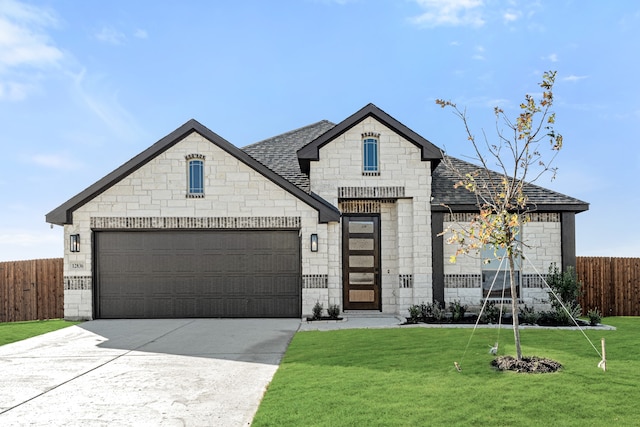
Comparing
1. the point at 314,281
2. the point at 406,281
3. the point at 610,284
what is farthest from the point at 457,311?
the point at 610,284

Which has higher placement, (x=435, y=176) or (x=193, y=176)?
(x=435, y=176)

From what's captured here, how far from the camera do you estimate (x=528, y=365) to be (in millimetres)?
7664

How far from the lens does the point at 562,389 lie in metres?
6.62

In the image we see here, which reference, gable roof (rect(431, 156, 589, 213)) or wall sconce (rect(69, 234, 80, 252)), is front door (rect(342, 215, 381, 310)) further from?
wall sconce (rect(69, 234, 80, 252))

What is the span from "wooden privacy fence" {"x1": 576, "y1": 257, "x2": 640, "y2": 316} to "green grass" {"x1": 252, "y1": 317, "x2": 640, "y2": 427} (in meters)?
7.33

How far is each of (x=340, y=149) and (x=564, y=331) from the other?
772 centimetres

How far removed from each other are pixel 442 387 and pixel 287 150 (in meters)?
13.6

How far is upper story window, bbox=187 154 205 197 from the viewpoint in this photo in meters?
14.6

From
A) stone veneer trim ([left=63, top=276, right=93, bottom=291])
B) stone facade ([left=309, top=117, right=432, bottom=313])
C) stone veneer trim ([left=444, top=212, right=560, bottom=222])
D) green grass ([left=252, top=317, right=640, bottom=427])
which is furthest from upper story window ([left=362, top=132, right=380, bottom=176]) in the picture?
stone veneer trim ([left=63, top=276, right=93, bottom=291])

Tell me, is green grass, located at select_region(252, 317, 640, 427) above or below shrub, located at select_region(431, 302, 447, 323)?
above

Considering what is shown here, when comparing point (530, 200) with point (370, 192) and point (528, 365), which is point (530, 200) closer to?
point (370, 192)

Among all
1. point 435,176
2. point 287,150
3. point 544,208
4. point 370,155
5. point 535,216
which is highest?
point 287,150

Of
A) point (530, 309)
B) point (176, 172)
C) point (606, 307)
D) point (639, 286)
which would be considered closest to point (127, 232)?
point (176, 172)

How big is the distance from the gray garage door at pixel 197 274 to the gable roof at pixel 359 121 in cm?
248
